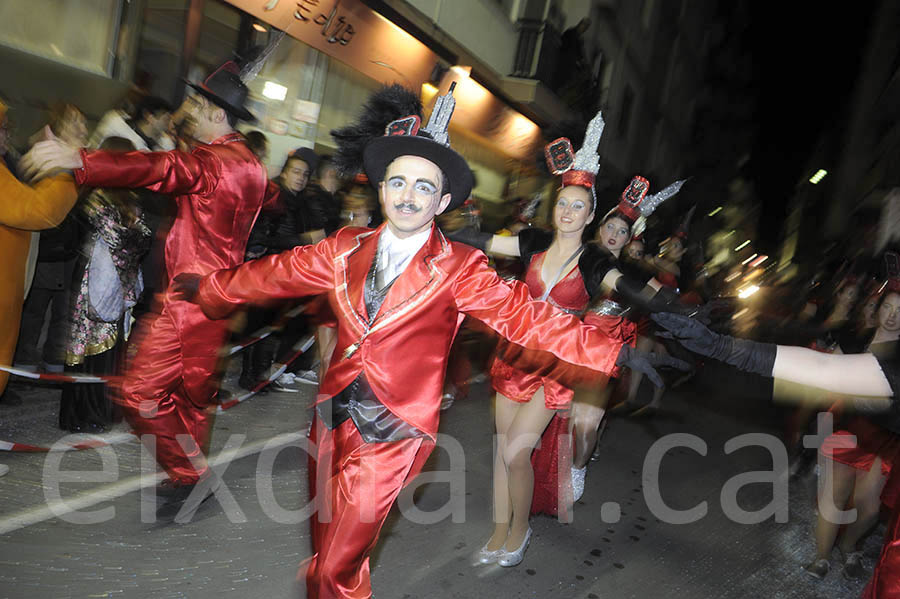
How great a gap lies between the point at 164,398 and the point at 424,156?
6.61 ft

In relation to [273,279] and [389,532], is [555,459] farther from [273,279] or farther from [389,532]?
[273,279]

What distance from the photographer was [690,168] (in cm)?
3350

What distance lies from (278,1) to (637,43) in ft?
60.3

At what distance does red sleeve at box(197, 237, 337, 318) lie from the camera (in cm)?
262

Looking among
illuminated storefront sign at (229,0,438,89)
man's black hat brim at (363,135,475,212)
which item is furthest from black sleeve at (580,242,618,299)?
illuminated storefront sign at (229,0,438,89)

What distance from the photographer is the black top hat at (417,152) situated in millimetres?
2596

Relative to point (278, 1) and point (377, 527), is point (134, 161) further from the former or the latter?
point (278, 1)

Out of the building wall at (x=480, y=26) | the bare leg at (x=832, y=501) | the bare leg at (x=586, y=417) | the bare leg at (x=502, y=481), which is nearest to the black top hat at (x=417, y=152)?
the bare leg at (x=502, y=481)

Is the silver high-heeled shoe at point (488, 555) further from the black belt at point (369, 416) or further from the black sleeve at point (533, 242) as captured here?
the black sleeve at point (533, 242)

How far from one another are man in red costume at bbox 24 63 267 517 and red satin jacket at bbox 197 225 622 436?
99cm

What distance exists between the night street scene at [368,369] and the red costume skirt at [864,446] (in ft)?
0.07

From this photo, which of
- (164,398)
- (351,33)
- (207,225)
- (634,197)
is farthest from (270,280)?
(351,33)

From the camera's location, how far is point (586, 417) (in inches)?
186

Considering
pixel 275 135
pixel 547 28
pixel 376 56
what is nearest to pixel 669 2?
pixel 547 28
